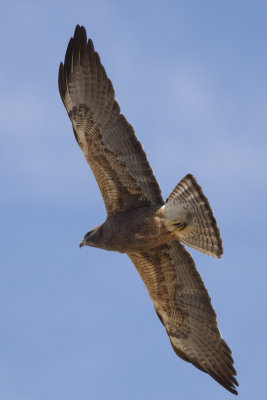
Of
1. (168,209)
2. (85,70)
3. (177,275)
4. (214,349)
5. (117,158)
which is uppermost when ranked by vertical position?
(85,70)

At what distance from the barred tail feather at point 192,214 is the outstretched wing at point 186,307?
2.09 feet

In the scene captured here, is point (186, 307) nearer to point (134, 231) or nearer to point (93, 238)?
point (134, 231)

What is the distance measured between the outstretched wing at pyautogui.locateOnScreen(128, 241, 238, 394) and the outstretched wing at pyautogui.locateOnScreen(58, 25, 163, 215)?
101 cm

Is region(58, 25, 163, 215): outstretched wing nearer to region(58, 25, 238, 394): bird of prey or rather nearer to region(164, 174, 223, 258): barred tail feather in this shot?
region(58, 25, 238, 394): bird of prey

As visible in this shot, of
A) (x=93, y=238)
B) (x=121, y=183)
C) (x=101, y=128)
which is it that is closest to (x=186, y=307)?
(x=93, y=238)

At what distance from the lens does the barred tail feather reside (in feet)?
42.3

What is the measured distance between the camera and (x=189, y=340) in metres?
13.9

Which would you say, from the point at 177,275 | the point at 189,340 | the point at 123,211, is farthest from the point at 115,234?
the point at 189,340

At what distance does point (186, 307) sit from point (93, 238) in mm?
1976

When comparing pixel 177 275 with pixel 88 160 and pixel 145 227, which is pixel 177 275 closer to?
pixel 145 227

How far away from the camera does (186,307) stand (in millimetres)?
13859

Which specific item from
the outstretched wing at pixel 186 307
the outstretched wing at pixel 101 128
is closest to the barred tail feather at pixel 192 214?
the outstretched wing at pixel 101 128

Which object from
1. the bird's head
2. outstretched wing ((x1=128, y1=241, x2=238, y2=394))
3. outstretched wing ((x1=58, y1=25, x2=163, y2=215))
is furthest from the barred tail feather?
the bird's head

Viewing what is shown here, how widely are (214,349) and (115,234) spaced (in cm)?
253
